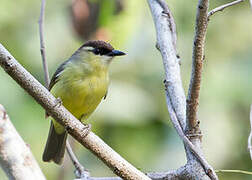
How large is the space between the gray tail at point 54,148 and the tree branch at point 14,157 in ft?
6.52

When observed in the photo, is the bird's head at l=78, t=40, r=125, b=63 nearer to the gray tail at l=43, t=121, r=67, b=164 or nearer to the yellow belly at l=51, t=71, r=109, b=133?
the yellow belly at l=51, t=71, r=109, b=133

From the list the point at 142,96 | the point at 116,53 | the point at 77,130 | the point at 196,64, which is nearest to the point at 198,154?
the point at 196,64

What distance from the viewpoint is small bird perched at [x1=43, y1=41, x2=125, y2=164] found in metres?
4.00

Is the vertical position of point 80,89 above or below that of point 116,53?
below

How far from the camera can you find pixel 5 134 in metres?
2.22

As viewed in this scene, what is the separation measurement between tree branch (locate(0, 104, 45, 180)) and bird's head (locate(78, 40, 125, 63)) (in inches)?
78.3

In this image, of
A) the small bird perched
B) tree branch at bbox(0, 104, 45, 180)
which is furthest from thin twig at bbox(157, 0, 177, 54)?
tree branch at bbox(0, 104, 45, 180)

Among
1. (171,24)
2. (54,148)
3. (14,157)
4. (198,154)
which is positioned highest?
(171,24)

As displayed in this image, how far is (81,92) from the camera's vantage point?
399 centimetres

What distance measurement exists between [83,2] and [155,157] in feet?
5.79

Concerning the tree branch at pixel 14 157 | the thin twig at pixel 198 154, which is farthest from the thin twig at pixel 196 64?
the tree branch at pixel 14 157

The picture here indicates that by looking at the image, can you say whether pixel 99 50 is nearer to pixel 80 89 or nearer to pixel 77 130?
pixel 80 89

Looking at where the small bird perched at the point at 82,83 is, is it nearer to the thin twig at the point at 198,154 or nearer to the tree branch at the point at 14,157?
the thin twig at the point at 198,154

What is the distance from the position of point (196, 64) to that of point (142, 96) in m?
2.81
